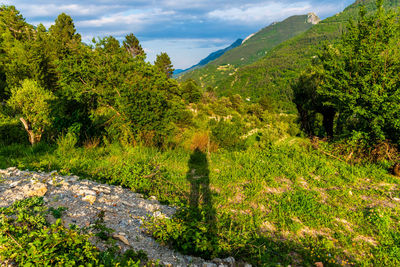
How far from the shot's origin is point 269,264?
10.5 feet

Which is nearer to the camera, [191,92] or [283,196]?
[283,196]

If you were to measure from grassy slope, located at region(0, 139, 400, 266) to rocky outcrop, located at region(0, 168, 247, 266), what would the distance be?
0.73m

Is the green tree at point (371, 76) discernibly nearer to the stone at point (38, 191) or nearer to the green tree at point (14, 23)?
the stone at point (38, 191)

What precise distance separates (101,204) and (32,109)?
7491 mm

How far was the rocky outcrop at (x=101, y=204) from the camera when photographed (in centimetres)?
316

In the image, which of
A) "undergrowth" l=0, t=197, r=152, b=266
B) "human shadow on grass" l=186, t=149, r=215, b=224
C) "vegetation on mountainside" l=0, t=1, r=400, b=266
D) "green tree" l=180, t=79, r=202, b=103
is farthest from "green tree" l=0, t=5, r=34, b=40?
"undergrowth" l=0, t=197, r=152, b=266

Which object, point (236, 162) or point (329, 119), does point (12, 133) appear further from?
point (329, 119)

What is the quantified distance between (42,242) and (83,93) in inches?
296

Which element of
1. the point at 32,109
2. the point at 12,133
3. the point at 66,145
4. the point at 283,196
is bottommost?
the point at 283,196

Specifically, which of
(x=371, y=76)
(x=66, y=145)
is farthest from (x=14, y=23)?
(x=371, y=76)

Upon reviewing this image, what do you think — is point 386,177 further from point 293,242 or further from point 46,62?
point 46,62

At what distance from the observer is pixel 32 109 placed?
8.85 metres

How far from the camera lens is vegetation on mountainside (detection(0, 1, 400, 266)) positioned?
3760mm

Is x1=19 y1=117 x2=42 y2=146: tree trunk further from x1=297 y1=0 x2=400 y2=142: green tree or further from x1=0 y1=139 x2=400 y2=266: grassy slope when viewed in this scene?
x1=297 y1=0 x2=400 y2=142: green tree
